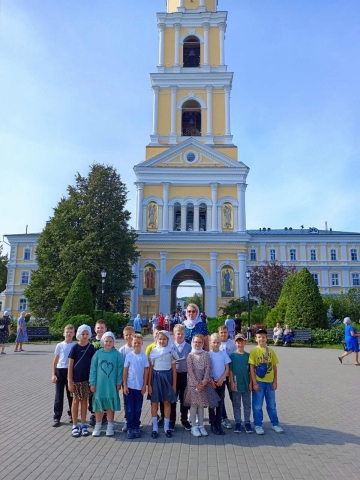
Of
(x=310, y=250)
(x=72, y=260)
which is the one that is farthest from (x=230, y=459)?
(x=310, y=250)

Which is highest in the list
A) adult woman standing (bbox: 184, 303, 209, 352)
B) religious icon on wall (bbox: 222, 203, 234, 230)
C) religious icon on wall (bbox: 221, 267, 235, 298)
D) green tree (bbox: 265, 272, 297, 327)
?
religious icon on wall (bbox: 222, 203, 234, 230)

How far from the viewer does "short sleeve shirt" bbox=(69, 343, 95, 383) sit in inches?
249

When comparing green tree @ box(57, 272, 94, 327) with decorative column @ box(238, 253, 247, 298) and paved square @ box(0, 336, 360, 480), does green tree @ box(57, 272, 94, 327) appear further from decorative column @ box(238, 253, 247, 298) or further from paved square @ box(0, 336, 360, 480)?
decorative column @ box(238, 253, 247, 298)

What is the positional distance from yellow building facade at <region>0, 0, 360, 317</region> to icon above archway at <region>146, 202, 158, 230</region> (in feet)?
0.30

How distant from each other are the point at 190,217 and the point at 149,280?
6986 mm

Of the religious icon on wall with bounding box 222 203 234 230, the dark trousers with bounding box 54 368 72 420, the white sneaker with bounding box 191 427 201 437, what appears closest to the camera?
the white sneaker with bounding box 191 427 201 437

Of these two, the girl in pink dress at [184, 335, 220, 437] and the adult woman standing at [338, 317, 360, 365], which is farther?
the adult woman standing at [338, 317, 360, 365]

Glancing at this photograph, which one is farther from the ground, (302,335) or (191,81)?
(191,81)

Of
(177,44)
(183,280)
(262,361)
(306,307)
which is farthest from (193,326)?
(177,44)

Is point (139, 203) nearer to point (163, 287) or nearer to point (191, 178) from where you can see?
point (191, 178)

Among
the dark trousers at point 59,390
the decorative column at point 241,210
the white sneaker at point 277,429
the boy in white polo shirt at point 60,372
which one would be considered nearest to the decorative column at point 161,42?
the decorative column at point 241,210

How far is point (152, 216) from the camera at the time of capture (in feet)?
123

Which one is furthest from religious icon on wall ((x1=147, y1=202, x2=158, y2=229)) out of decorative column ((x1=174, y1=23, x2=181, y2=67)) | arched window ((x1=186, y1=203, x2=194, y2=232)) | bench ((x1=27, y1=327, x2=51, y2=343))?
bench ((x1=27, y1=327, x2=51, y2=343))

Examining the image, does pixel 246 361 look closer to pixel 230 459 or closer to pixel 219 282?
pixel 230 459
